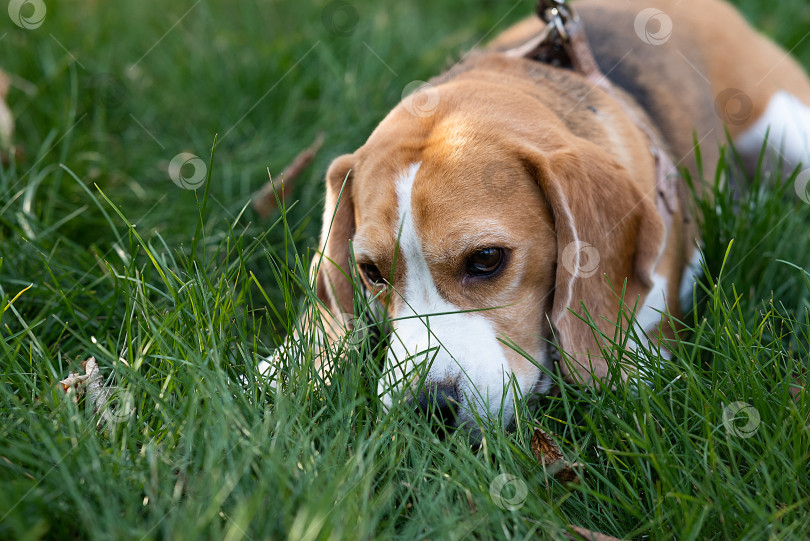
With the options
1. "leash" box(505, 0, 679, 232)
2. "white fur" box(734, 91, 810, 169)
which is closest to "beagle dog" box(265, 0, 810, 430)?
"leash" box(505, 0, 679, 232)

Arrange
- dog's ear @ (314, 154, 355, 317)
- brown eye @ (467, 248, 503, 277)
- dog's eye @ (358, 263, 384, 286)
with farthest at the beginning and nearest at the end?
dog's ear @ (314, 154, 355, 317) < dog's eye @ (358, 263, 384, 286) < brown eye @ (467, 248, 503, 277)

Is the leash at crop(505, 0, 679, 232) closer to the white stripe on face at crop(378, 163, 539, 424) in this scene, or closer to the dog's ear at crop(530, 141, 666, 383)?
the dog's ear at crop(530, 141, 666, 383)

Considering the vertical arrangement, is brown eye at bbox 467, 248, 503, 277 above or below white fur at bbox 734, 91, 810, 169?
above

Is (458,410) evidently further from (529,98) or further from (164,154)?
(164,154)

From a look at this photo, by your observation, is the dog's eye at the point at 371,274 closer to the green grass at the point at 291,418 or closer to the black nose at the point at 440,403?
the green grass at the point at 291,418

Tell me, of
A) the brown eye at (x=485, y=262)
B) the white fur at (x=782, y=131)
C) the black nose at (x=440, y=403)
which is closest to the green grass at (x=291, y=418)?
the black nose at (x=440, y=403)

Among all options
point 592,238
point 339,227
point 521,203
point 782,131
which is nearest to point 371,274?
point 339,227

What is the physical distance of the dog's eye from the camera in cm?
294

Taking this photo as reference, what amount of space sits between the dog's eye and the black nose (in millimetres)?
585

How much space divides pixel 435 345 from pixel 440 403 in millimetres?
232

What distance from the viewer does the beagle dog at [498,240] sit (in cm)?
259

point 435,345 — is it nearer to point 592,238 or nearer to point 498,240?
point 498,240

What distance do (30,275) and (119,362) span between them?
1220mm

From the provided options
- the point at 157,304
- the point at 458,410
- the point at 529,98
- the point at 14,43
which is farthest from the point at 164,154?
the point at 458,410
